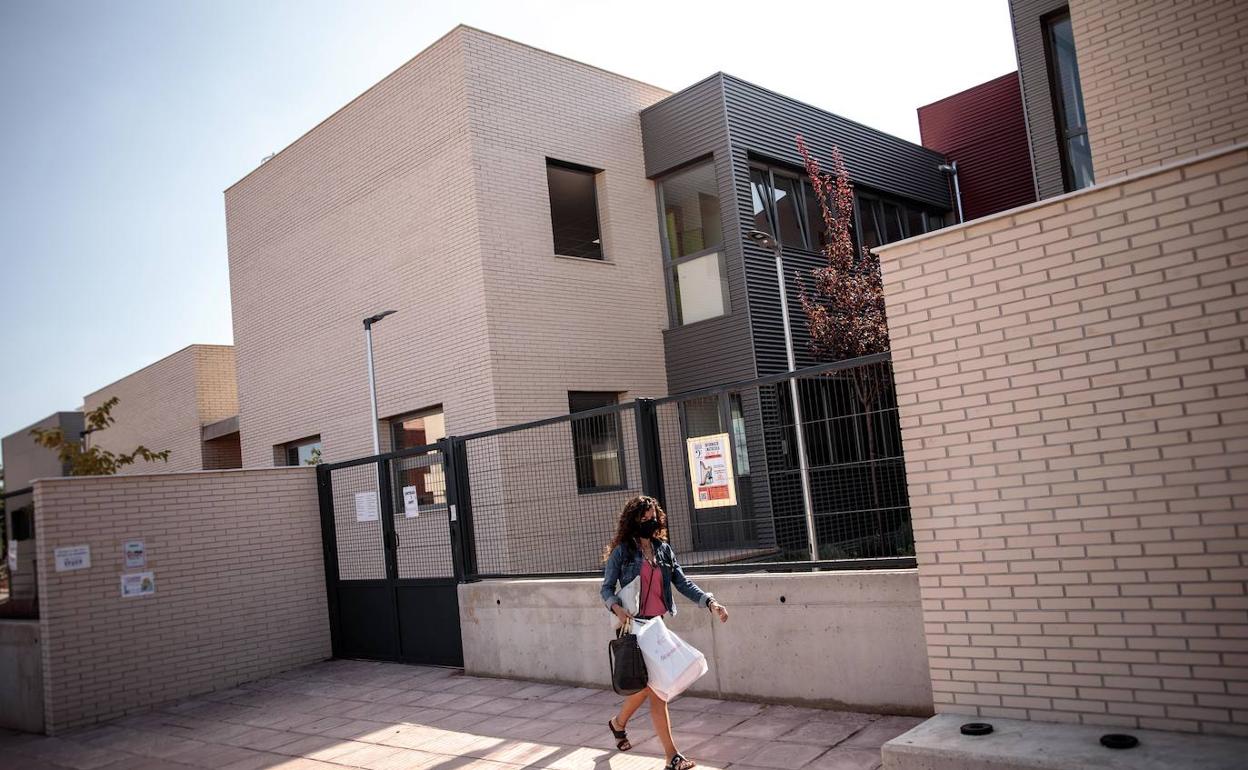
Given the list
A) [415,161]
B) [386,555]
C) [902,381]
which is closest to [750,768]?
[902,381]

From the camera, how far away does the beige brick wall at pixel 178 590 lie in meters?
9.86

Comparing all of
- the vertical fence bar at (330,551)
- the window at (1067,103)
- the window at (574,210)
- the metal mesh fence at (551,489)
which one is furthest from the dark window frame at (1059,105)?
the vertical fence bar at (330,551)

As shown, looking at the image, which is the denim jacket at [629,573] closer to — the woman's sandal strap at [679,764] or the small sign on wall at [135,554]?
the woman's sandal strap at [679,764]

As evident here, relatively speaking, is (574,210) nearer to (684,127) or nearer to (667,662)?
(684,127)

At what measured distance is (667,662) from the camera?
18.7 ft

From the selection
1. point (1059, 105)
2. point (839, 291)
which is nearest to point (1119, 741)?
point (1059, 105)

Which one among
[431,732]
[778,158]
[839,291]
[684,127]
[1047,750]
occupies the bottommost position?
[431,732]

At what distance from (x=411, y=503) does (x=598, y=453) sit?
273 cm

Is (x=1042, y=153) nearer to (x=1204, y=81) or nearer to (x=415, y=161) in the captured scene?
(x=1204, y=81)

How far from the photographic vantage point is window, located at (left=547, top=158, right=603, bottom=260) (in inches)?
595

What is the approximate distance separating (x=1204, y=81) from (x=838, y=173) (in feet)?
33.3

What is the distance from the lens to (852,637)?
6527 mm

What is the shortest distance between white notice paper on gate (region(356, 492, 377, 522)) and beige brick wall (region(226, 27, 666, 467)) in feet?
8.43

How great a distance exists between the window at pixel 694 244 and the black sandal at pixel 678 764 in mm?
9944
